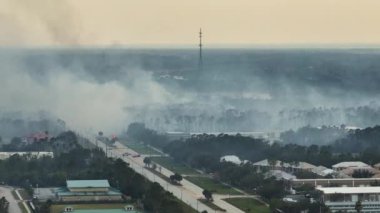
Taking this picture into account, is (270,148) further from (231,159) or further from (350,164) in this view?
(350,164)

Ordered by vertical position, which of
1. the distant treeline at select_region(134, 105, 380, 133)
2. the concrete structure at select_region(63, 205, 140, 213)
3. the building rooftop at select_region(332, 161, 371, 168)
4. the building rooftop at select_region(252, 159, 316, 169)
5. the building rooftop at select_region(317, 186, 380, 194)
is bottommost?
the distant treeline at select_region(134, 105, 380, 133)

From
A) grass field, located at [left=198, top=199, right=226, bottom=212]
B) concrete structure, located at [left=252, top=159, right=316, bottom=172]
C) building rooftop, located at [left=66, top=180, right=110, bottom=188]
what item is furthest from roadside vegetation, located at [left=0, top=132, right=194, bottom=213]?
concrete structure, located at [left=252, top=159, right=316, bottom=172]

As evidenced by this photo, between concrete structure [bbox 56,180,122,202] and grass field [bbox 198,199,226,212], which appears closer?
grass field [bbox 198,199,226,212]

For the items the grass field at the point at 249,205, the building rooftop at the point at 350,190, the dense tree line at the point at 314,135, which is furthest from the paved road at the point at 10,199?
the dense tree line at the point at 314,135

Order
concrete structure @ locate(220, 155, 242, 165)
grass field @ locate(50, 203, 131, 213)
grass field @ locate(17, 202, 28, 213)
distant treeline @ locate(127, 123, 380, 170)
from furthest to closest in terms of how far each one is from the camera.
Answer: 1. distant treeline @ locate(127, 123, 380, 170)
2. concrete structure @ locate(220, 155, 242, 165)
3. grass field @ locate(50, 203, 131, 213)
4. grass field @ locate(17, 202, 28, 213)

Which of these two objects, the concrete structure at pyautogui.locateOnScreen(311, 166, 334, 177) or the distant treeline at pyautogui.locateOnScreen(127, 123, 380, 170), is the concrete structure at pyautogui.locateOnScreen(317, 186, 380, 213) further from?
the distant treeline at pyautogui.locateOnScreen(127, 123, 380, 170)

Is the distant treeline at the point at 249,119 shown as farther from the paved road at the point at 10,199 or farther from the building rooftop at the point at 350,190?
the building rooftop at the point at 350,190

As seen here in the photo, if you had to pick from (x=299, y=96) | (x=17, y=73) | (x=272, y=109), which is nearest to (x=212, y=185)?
(x=272, y=109)
